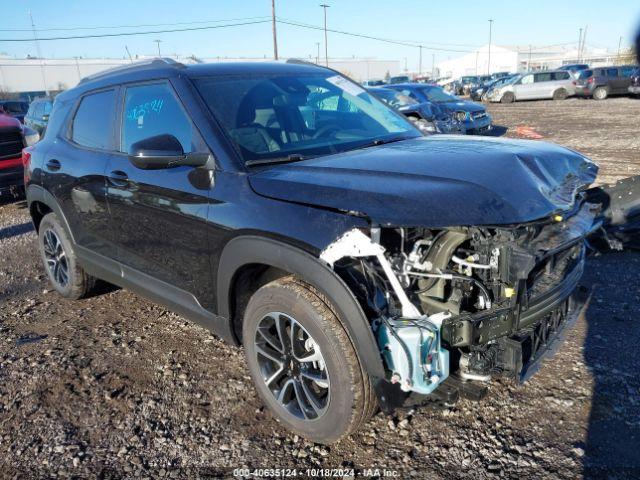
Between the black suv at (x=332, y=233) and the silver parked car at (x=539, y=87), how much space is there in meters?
28.6

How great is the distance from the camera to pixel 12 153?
8.70 m

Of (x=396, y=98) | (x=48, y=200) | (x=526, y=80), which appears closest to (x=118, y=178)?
(x=48, y=200)

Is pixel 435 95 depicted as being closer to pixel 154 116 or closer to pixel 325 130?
pixel 325 130

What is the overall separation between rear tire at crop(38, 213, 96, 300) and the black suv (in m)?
0.94

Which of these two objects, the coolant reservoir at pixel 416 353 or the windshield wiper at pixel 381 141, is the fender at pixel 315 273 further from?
the windshield wiper at pixel 381 141

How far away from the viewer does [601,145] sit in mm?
12055

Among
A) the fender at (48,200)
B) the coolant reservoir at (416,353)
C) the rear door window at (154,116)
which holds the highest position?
the rear door window at (154,116)

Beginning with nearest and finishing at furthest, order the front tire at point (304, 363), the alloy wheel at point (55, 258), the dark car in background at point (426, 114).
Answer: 1. the front tire at point (304, 363)
2. the alloy wheel at point (55, 258)
3. the dark car in background at point (426, 114)

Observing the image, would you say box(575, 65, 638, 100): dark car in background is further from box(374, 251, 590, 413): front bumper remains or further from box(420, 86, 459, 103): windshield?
box(374, 251, 590, 413): front bumper remains

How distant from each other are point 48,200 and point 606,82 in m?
29.7

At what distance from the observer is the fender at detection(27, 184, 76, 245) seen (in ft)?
14.5

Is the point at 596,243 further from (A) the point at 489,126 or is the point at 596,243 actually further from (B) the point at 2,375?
(A) the point at 489,126

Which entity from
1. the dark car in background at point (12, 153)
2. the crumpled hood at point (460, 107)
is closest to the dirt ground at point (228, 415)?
the dark car in background at point (12, 153)

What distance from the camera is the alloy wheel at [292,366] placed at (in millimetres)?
2676
